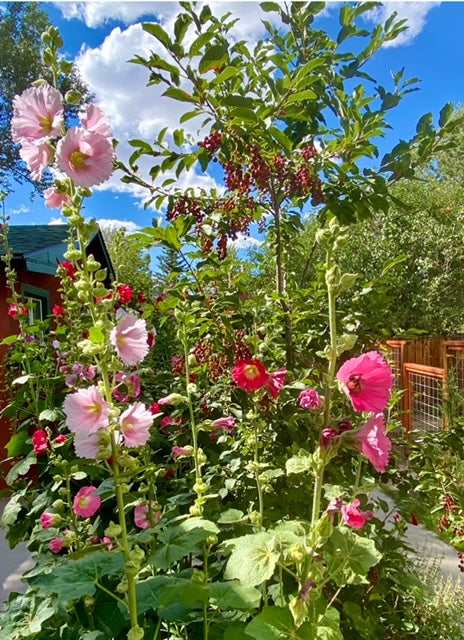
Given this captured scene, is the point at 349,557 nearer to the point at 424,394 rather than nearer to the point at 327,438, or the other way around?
the point at 327,438

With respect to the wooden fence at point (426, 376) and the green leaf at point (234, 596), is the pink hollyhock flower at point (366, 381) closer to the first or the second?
the green leaf at point (234, 596)

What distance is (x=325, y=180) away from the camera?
1.67 metres

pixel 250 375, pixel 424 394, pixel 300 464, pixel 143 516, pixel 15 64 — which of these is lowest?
pixel 424 394

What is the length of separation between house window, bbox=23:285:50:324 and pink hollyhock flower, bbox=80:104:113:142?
435cm

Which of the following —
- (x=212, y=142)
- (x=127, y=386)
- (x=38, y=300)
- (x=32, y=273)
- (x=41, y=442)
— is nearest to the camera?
(x=127, y=386)

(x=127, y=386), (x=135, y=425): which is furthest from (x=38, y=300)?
(x=135, y=425)

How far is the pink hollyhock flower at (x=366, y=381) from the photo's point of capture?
75 cm

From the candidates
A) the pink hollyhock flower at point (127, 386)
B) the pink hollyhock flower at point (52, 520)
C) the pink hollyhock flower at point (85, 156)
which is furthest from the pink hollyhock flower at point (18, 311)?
the pink hollyhock flower at point (85, 156)

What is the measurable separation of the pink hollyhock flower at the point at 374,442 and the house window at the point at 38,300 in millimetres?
4653

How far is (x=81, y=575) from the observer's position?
2.97 ft

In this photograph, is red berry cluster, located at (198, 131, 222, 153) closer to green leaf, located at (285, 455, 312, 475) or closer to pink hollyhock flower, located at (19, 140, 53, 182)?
pink hollyhock flower, located at (19, 140, 53, 182)

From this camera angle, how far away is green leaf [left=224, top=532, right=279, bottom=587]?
2.45 feet

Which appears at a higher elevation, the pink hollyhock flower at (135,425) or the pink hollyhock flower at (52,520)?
the pink hollyhock flower at (135,425)

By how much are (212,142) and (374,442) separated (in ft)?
3.32
